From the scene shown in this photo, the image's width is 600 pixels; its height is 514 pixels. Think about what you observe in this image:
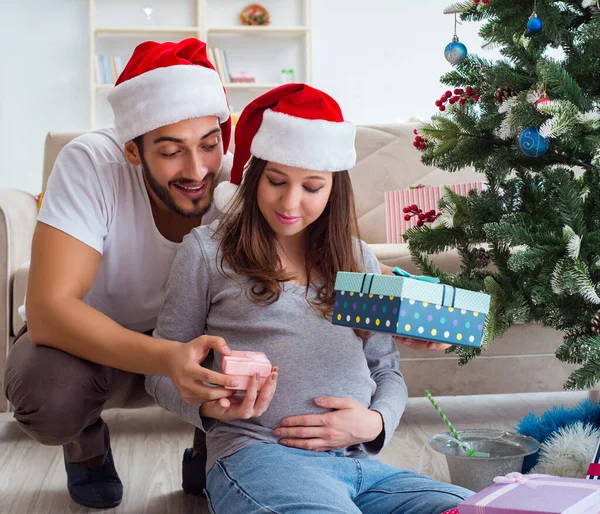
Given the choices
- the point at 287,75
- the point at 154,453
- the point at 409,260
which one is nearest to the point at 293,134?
the point at 409,260

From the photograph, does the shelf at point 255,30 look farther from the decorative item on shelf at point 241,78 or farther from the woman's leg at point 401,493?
the woman's leg at point 401,493

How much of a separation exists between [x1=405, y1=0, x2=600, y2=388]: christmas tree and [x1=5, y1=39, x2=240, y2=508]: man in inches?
21.4

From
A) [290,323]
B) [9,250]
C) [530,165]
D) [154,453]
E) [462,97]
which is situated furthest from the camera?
[9,250]

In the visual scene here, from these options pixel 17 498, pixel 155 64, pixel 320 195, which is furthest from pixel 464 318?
pixel 17 498

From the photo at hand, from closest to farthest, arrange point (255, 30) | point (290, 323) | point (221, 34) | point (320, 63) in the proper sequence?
point (290, 323), point (255, 30), point (221, 34), point (320, 63)

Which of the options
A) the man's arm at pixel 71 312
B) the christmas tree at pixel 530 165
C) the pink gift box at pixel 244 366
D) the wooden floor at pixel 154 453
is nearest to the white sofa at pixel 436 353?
the wooden floor at pixel 154 453

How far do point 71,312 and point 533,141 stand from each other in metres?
0.96

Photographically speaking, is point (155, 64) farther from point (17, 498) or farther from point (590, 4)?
point (17, 498)

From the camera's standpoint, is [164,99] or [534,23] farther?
[534,23]

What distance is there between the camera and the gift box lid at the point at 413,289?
114 cm

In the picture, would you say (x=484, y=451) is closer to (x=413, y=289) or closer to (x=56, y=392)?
(x=413, y=289)

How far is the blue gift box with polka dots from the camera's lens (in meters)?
1.14

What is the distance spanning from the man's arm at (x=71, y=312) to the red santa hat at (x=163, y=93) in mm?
252

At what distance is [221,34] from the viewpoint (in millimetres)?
6086
